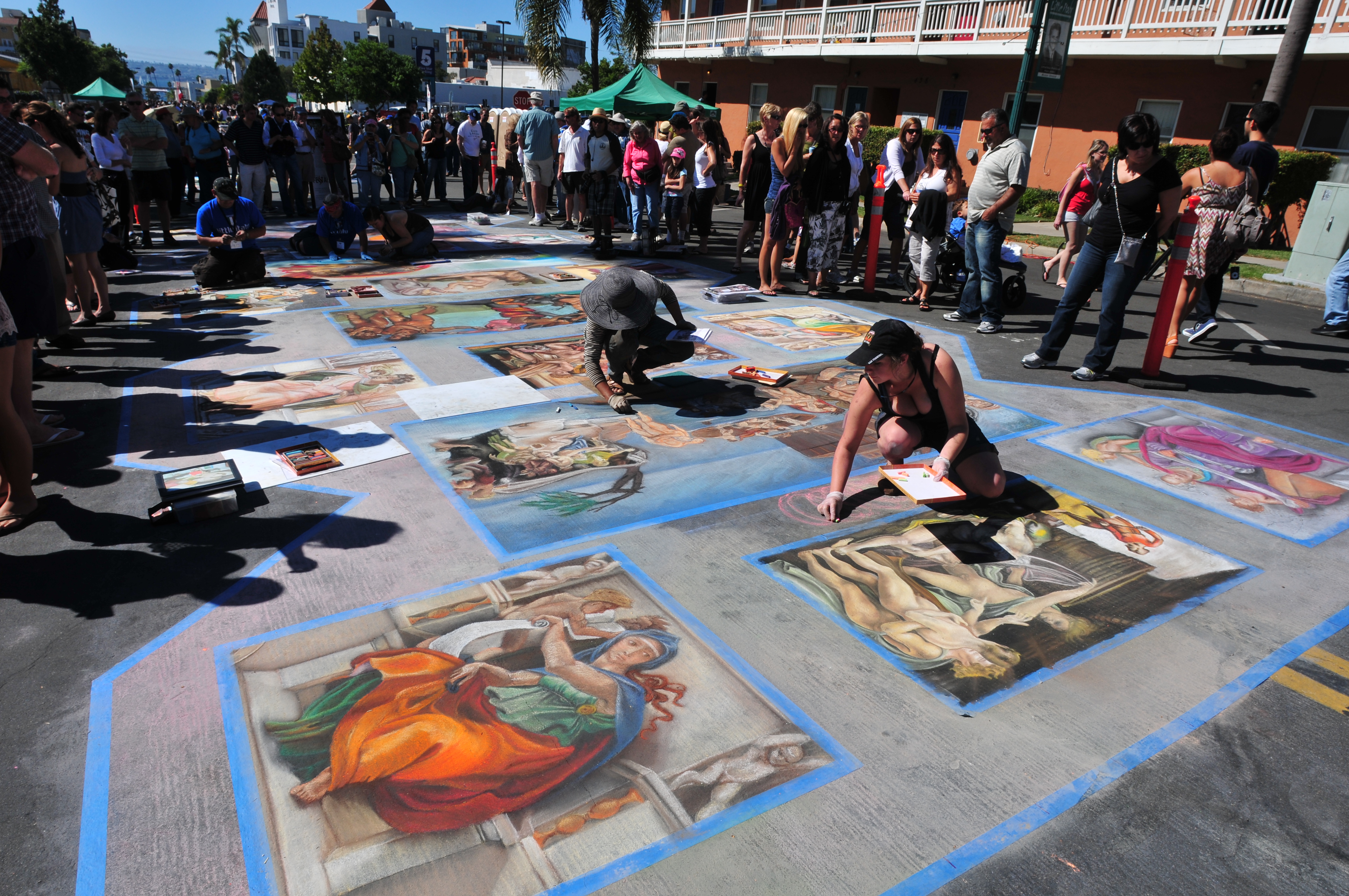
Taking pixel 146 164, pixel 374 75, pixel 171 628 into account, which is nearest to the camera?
pixel 171 628

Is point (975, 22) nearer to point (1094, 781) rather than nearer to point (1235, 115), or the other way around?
point (1235, 115)

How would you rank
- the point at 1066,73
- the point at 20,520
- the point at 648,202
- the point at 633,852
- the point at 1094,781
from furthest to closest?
the point at 1066,73 < the point at 648,202 < the point at 20,520 < the point at 1094,781 < the point at 633,852

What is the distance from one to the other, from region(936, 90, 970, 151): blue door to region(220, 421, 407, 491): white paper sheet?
20.8 m

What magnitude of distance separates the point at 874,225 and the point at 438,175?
1144cm

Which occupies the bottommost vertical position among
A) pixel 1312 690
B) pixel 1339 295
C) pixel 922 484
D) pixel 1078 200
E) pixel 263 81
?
pixel 1312 690

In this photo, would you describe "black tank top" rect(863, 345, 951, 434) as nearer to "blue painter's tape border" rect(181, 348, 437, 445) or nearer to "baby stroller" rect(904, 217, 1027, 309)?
"blue painter's tape border" rect(181, 348, 437, 445)

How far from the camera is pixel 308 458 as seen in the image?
4.39m

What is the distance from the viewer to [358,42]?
62438mm

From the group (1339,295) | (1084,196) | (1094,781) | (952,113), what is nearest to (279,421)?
(1094,781)

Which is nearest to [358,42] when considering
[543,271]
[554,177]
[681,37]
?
[681,37]

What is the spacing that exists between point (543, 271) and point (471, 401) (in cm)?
492

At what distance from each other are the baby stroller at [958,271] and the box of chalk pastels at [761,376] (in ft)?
11.2

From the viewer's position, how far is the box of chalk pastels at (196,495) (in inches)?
145

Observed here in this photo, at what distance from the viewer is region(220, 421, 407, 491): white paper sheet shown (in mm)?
4211
